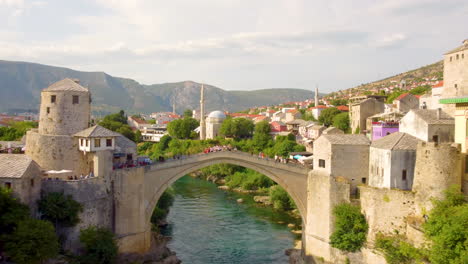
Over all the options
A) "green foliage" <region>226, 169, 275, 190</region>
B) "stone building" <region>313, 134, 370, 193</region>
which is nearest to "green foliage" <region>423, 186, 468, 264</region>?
"stone building" <region>313, 134, 370, 193</region>

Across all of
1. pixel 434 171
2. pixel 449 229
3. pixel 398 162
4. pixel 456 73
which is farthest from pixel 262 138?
pixel 449 229

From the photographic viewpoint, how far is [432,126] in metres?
23.0

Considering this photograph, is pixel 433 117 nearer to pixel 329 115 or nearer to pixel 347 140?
pixel 347 140

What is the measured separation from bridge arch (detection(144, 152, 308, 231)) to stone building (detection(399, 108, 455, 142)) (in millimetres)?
7027

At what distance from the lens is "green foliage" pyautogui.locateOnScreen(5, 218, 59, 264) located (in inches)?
734

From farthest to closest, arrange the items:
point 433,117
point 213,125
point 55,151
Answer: point 213,125, point 55,151, point 433,117

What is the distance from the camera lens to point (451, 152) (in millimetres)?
20766

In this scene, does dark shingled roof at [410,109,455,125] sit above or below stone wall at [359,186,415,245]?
above

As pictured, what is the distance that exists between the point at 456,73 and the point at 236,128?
40763 millimetres

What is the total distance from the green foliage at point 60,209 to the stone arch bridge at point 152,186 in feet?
8.95

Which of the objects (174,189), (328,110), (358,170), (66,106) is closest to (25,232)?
(66,106)

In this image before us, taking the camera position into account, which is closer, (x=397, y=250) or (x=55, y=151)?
(x=397, y=250)

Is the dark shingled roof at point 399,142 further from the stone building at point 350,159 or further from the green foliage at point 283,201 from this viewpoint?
the green foliage at point 283,201

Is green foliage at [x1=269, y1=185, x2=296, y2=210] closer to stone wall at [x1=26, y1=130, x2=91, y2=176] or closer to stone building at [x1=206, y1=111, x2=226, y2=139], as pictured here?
stone wall at [x1=26, y1=130, x2=91, y2=176]
